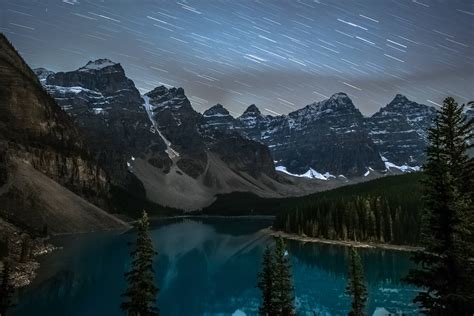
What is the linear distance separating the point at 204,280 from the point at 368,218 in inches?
2481

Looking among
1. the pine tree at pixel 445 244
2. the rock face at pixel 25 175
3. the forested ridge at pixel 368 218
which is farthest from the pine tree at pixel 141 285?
the forested ridge at pixel 368 218

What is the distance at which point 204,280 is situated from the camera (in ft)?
278

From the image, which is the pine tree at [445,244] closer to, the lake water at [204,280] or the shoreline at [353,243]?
the lake water at [204,280]

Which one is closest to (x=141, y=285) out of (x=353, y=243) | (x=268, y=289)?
(x=268, y=289)

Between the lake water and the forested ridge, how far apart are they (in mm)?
12757

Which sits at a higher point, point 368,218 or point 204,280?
point 368,218

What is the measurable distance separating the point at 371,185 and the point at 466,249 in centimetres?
16230

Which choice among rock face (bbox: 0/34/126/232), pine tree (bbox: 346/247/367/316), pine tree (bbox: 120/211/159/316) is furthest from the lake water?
pine tree (bbox: 120/211/159/316)

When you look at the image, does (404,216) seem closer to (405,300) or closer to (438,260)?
(405,300)

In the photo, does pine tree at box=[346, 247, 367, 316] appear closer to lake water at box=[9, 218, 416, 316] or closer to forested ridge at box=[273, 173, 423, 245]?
lake water at box=[9, 218, 416, 316]

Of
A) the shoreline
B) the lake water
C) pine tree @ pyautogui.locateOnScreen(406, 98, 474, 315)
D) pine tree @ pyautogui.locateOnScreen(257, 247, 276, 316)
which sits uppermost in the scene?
pine tree @ pyautogui.locateOnScreen(406, 98, 474, 315)

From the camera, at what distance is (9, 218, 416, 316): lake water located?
193ft

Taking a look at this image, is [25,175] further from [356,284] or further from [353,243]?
[356,284]

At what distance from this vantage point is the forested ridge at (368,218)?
125062 mm
